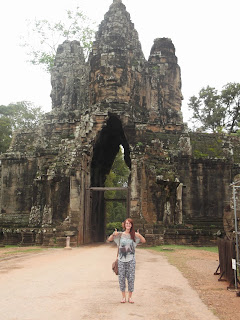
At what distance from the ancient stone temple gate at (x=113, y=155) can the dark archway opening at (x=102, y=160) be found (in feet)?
0.28

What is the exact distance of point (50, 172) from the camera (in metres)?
17.8

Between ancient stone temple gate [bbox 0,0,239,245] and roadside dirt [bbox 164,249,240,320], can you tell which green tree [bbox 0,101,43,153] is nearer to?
ancient stone temple gate [bbox 0,0,239,245]

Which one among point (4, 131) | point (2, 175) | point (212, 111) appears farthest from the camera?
point (212, 111)

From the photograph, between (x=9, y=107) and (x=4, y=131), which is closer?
(x=4, y=131)

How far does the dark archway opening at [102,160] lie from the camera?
2036 cm

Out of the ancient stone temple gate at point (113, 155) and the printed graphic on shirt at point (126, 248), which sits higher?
the ancient stone temple gate at point (113, 155)

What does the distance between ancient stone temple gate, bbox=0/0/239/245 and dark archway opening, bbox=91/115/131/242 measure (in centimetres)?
9

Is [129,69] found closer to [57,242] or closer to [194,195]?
[194,195]

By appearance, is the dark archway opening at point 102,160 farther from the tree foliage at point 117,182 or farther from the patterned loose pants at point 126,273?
the patterned loose pants at point 126,273

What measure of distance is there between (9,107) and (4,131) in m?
7.23

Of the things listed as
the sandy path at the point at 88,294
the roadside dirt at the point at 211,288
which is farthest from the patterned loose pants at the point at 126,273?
the roadside dirt at the point at 211,288

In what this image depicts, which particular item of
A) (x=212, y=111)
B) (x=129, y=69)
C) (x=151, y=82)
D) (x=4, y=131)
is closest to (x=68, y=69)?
Result: (x=151, y=82)

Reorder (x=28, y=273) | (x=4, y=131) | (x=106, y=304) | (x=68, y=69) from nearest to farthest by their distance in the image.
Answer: (x=106, y=304), (x=28, y=273), (x=68, y=69), (x=4, y=131)

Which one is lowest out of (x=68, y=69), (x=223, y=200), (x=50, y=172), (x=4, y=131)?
(x=223, y=200)
